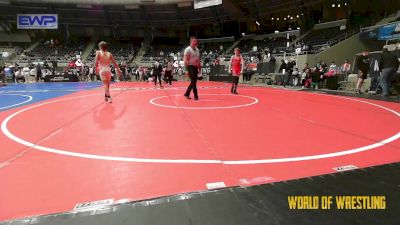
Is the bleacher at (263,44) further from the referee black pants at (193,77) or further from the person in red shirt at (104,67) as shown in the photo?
the person in red shirt at (104,67)

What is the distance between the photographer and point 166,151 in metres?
3.62

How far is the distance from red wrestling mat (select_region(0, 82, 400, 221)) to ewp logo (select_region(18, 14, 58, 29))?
3068 cm

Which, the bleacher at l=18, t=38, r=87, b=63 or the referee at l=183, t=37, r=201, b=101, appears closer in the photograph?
the referee at l=183, t=37, r=201, b=101

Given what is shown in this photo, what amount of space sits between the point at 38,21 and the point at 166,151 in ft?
117

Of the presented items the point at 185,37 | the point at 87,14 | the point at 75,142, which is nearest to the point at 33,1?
the point at 87,14

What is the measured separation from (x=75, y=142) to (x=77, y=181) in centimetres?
149

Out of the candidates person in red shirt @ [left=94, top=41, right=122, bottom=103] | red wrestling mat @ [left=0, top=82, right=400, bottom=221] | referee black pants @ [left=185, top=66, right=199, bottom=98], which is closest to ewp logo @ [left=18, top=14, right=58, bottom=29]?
person in red shirt @ [left=94, top=41, right=122, bottom=103]

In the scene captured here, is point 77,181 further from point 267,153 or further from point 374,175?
point 374,175

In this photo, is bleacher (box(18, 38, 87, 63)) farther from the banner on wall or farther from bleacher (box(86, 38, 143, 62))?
the banner on wall

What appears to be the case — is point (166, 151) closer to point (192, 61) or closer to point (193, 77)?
point (193, 77)

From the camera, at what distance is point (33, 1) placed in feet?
113

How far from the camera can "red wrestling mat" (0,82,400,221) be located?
8.45 feet

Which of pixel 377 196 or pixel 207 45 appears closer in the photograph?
pixel 377 196

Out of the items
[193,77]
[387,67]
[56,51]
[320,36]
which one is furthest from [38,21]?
[387,67]
